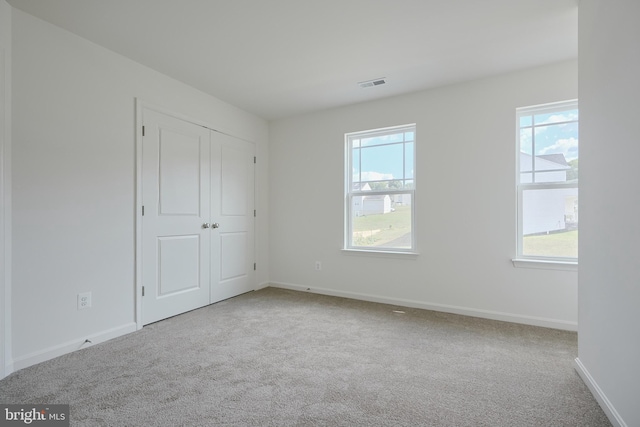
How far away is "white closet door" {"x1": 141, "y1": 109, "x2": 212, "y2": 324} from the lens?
2.95 metres

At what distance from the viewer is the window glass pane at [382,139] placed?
3722mm

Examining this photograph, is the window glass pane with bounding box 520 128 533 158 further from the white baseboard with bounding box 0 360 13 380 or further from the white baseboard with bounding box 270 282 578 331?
the white baseboard with bounding box 0 360 13 380

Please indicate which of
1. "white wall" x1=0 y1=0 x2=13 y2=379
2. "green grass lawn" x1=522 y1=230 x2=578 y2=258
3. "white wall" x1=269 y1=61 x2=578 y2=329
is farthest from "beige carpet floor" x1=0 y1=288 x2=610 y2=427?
"green grass lawn" x1=522 y1=230 x2=578 y2=258

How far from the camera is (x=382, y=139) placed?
12.6 ft

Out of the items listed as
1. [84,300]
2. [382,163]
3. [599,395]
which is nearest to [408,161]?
[382,163]

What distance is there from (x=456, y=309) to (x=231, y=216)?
2.89 meters

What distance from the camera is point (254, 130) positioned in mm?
4332

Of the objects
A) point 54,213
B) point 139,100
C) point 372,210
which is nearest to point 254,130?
point 139,100

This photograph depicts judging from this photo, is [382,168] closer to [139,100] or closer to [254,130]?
[254,130]

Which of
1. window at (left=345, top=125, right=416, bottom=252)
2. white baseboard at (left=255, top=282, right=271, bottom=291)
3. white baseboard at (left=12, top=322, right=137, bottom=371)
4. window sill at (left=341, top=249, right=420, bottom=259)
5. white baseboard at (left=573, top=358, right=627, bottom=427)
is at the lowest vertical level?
white baseboard at (left=255, top=282, right=271, bottom=291)

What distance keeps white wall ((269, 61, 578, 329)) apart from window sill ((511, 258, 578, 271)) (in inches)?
1.9

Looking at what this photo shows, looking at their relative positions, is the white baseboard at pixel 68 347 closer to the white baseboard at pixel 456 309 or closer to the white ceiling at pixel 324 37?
the white baseboard at pixel 456 309

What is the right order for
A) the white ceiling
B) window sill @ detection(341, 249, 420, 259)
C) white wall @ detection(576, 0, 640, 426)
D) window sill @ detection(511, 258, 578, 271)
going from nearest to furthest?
1. white wall @ detection(576, 0, 640, 426)
2. the white ceiling
3. window sill @ detection(511, 258, 578, 271)
4. window sill @ detection(341, 249, 420, 259)

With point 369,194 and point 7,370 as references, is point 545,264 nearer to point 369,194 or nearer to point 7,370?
point 369,194
